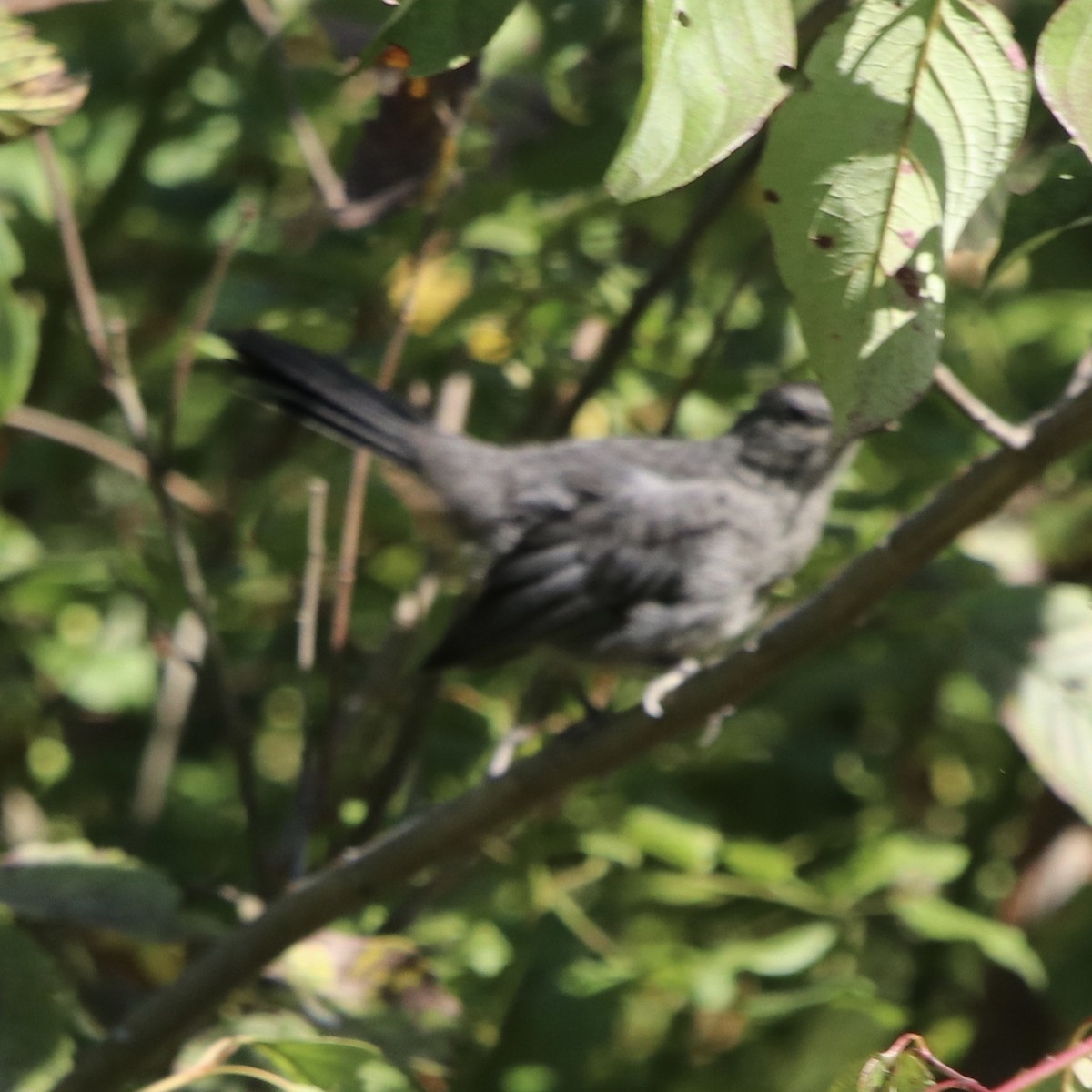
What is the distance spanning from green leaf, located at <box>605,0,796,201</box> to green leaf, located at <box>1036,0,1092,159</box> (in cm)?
21

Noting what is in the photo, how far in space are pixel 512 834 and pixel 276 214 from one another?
2026 millimetres

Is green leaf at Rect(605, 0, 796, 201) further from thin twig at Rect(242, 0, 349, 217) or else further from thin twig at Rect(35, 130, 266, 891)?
thin twig at Rect(242, 0, 349, 217)

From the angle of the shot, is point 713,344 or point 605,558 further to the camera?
point 605,558

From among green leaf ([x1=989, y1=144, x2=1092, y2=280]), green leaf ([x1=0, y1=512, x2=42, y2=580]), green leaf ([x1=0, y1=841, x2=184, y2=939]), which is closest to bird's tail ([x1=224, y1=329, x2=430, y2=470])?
green leaf ([x1=0, y1=512, x2=42, y2=580])

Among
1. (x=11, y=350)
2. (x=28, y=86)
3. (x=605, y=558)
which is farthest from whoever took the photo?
(x=605, y=558)

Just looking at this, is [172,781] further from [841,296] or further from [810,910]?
[841,296]

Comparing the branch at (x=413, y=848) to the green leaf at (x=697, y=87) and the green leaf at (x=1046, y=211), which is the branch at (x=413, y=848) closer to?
the green leaf at (x=1046, y=211)

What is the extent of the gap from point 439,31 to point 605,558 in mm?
2841

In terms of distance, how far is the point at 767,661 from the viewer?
2398 millimetres

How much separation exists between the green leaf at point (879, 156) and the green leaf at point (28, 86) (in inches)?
35.9

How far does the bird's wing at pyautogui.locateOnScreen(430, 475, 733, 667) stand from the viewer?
4000mm

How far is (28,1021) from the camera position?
2.50 meters

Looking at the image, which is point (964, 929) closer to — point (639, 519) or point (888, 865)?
point (888, 865)

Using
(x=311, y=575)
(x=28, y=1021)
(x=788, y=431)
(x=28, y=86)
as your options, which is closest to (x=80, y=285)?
(x=311, y=575)
